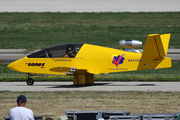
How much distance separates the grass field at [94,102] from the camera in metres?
10.3

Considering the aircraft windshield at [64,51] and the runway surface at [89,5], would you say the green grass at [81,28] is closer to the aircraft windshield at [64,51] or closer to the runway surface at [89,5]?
the runway surface at [89,5]

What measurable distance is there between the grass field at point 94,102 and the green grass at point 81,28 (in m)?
21.5

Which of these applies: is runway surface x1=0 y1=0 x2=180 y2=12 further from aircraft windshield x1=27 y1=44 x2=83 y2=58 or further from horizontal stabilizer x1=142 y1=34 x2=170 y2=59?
horizontal stabilizer x1=142 y1=34 x2=170 y2=59

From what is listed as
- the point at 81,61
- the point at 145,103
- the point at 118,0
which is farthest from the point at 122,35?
the point at 145,103

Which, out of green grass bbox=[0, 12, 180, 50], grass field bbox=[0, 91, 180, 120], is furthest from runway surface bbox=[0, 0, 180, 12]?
grass field bbox=[0, 91, 180, 120]

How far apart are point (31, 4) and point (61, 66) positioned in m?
37.1

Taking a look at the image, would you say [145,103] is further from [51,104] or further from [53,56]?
[53,56]

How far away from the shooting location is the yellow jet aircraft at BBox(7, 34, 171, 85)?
15602 mm

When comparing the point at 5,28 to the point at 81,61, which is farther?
the point at 5,28

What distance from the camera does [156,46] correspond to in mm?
15500

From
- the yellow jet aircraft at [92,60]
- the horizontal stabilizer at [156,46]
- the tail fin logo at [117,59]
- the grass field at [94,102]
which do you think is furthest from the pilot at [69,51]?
the horizontal stabilizer at [156,46]

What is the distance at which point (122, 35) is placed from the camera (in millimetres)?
38875

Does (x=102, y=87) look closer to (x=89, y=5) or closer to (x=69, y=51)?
(x=69, y=51)

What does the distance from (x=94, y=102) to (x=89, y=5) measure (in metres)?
39.4
